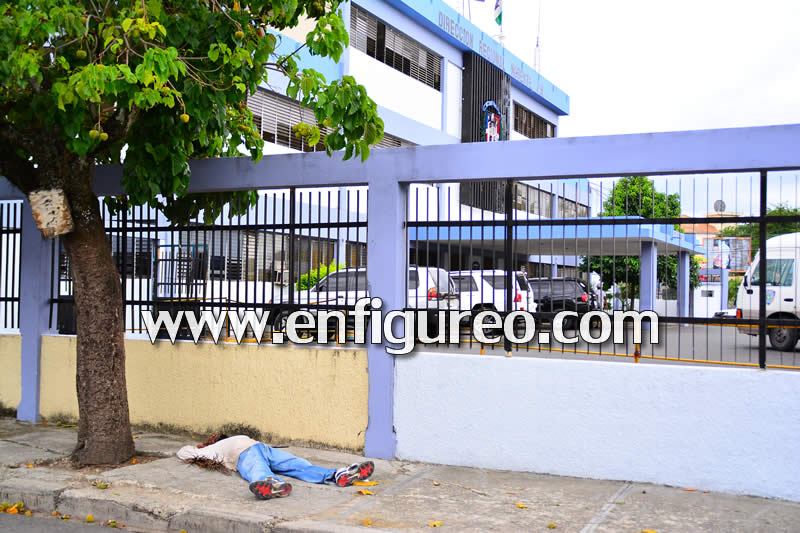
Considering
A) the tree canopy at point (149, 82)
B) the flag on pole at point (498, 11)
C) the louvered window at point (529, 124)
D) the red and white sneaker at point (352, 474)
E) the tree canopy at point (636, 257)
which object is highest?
the flag on pole at point (498, 11)

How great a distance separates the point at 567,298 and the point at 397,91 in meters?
18.3

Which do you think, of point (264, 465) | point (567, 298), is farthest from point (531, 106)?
point (264, 465)

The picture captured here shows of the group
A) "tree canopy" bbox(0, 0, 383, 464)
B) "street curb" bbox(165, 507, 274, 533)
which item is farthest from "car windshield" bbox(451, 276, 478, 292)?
"street curb" bbox(165, 507, 274, 533)

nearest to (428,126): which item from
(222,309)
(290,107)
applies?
(290,107)

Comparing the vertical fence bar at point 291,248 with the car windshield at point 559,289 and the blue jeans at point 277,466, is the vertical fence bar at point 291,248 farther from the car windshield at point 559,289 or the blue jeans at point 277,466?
the car windshield at point 559,289

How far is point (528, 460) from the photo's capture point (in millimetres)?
6727

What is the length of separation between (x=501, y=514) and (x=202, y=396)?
12.8 ft

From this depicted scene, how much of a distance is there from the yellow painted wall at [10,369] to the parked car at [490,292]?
5.69 metres

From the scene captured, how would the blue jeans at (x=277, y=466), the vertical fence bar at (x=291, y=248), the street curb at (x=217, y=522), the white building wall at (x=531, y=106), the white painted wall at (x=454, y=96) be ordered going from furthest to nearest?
the white building wall at (x=531, y=106) → the white painted wall at (x=454, y=96) → the vertical fence bar at (x=291, y=248) → the blue jeans at (x=277, y=466) → the street curb at (x=217, y=522)

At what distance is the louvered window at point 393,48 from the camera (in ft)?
Answer: 71.4

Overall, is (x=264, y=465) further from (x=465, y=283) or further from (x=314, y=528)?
(x=465, y=283)

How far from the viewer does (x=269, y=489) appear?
227 inches

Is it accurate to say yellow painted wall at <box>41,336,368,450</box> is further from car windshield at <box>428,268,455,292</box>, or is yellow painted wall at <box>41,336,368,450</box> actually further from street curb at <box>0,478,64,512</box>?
street curb at <box>0,478,64,512</box>

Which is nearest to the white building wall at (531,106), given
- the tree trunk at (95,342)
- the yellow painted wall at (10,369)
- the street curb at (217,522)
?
the yellow painted wall at (10,369)
